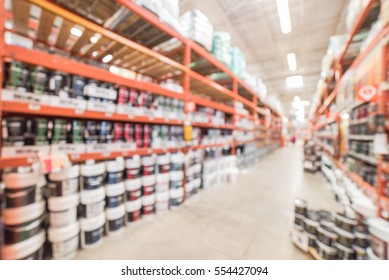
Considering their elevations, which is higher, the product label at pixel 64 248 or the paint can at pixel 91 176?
the paint can at pixel 91 176

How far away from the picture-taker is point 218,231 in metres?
1.88

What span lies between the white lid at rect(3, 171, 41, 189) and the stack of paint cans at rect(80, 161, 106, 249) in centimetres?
36

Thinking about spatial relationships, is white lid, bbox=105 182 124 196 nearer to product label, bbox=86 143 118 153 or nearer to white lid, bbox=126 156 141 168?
white lid, bbox=126 156 141 168

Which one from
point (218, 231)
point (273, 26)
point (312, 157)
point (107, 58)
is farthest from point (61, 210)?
point (273, 26)

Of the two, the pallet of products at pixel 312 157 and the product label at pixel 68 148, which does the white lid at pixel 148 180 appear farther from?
the pallet of products at pixel 312 157

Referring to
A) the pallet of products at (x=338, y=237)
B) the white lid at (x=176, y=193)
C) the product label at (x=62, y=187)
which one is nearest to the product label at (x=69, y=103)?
the product label at (x=62, y=187)

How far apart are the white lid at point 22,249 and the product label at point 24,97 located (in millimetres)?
1017

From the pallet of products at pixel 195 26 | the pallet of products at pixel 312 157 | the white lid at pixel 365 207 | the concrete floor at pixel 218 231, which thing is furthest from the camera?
the pallet of products at pixel 312 157

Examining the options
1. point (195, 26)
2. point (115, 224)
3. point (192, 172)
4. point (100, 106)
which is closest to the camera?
point (100, 106)

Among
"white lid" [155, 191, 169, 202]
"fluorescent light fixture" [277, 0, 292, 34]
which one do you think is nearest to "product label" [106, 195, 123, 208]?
"white lid" [155, 191, 169, 202]

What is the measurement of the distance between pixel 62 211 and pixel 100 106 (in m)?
1.00

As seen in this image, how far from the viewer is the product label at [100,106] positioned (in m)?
1.62

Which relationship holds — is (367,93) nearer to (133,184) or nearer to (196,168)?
(196,168)
